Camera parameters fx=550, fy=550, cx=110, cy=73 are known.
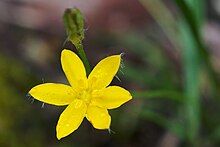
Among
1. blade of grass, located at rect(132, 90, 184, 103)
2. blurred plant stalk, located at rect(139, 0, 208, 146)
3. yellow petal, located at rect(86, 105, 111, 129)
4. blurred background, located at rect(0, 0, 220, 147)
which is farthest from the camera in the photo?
blurred background, located at rect(0, 0, 220, 147)

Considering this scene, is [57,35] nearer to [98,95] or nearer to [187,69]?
[187,69]

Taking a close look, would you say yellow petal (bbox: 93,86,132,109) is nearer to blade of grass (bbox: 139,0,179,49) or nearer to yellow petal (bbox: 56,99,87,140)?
yellow petal (bbox: 56,99,87,140)

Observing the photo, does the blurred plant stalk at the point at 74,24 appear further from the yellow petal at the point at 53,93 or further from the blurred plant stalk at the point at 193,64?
the blurred plant stalk at the point at 193,64

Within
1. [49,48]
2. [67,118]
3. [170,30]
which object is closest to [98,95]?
[67,118]

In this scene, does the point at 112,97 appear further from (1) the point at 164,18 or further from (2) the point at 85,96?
(1) the point at 164,18

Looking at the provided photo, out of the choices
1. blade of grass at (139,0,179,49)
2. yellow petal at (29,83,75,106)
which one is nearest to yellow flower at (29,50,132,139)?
yellow petal at (29,83,75,106)

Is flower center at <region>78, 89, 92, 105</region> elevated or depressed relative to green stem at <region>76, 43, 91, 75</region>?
depressed
